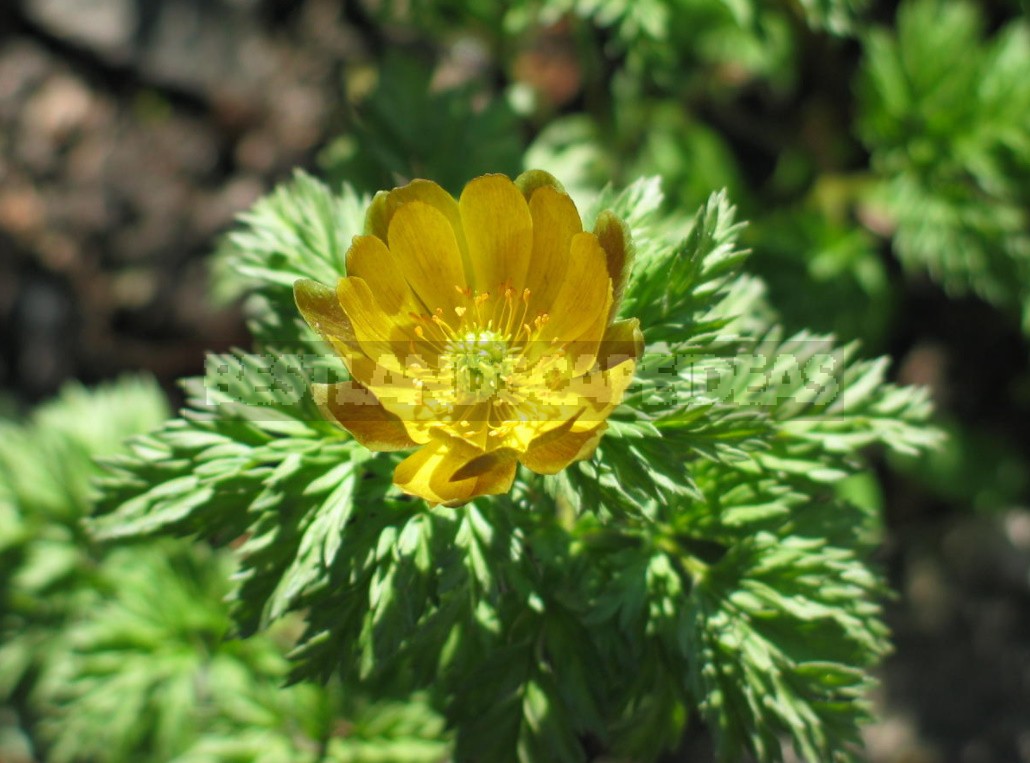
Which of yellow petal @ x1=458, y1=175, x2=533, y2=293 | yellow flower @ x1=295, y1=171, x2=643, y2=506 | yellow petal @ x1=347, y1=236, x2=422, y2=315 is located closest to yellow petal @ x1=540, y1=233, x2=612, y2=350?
yellow flower @ x1=295, y1=171, x2=643, y2=506

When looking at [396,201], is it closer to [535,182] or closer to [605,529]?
[535,182]

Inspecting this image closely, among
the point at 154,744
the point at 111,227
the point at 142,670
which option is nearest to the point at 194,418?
the point at 142,670

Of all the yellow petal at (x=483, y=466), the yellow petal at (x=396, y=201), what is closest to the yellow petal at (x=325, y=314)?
the yellow petal at (x=396, y=201)

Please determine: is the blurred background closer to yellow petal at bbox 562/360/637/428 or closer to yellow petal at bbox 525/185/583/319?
yellow petal at bbox 525/185/583/319

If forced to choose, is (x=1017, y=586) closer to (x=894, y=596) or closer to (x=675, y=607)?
(x=894, y=596)

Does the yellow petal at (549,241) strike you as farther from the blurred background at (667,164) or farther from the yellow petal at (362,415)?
the blurred background at (667,164)

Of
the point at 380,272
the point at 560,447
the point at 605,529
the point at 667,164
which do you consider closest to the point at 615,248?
the point at 560,447
